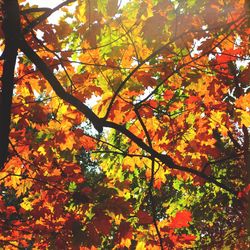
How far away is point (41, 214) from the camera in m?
4.51

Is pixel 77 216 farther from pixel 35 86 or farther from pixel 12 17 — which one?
pixel 12 17

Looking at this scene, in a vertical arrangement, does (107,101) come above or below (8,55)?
above

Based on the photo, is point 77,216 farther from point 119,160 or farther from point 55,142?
point 119,160

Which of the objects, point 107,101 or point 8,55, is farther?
point 107,101

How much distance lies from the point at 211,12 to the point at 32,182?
131 inches

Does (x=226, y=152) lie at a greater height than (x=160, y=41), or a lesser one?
greater

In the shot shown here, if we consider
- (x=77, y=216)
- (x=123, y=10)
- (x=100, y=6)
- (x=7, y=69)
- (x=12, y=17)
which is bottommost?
(x=77, y=216)

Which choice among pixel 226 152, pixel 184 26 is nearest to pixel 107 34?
pixel 184 26

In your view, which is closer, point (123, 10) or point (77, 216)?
point (123, 10)

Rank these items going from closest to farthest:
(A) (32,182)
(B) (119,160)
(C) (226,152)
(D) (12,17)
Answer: (D) (12,17) → (A) (32,182) → (B) (119,160) → (C) (226,152)

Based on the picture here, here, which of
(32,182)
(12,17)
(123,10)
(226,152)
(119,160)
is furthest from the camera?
(226,152)

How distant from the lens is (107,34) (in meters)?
3.56

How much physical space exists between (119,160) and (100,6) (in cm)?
348

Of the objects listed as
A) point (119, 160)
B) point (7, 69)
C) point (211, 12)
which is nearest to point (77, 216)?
point (119, 160)
